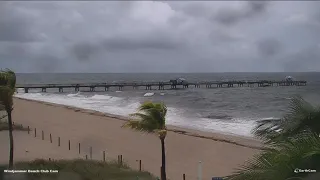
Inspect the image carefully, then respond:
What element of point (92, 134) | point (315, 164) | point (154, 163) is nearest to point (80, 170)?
point (154, 163)

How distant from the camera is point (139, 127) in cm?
929

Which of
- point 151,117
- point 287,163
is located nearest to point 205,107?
point 151,117

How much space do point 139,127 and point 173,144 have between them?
1199 cm

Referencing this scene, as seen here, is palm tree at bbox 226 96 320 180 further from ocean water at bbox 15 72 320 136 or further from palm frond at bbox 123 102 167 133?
ocean water at bbox 15 72 320 136

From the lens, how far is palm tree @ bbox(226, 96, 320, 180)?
127 inches

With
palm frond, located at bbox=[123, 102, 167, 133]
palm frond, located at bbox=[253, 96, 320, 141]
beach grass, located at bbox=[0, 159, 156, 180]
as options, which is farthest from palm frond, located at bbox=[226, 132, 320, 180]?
beach grass, located at bbox=[0, 159, 156, 180]

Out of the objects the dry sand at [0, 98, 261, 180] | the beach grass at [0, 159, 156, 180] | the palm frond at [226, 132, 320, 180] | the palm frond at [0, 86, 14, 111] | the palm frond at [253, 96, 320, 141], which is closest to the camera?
Answer: the palm frond at [226, 132, 320, 180]

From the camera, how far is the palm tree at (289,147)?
127 inches

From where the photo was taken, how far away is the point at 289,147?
3.50 meters

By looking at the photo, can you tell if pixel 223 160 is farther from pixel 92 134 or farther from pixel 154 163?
pixel 92 134

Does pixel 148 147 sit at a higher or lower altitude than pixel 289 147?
lower

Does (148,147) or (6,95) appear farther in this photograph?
(148,147)

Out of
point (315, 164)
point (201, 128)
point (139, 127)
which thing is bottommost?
point (201, 128)

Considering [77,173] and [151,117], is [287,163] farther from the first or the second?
[77,173]
